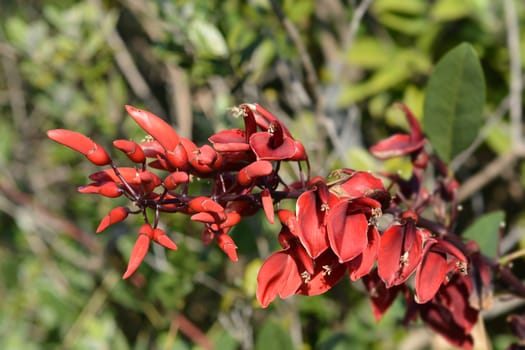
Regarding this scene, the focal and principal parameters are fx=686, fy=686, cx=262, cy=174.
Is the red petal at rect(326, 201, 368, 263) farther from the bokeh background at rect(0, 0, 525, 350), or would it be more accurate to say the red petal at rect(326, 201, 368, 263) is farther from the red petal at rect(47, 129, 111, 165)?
the bokeh background at rect(0, 0, 525, 350)

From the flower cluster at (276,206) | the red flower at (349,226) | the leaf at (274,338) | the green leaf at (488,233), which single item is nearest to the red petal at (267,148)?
the flower cluster at (276,206)

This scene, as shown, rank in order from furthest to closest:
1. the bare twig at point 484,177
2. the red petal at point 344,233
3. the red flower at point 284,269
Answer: the bare twig at point 484,177, the red flower at point 284,269, the red petal at point 344,233

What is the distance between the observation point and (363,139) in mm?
2854

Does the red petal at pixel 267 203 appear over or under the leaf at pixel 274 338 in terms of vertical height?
over

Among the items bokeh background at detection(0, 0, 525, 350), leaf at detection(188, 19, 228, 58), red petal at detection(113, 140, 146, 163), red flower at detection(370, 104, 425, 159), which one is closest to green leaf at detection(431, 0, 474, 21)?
bokeh background at detection(0, 0, 525, 350)

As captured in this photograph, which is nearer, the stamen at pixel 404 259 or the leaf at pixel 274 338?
the stamen at pixel 404 259

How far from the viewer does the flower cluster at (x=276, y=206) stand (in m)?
1.01

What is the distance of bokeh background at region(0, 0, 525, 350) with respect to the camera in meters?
2.07

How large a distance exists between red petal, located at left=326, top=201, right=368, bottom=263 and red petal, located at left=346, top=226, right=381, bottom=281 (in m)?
0.05

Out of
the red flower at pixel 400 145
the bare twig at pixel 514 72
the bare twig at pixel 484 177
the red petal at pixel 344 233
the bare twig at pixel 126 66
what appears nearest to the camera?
the red petal at pixel 344 233

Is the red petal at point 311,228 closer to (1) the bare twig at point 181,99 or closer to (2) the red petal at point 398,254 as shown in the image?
(2) the red petal at point 398,254

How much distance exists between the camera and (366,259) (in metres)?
1.04

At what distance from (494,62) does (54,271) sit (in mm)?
1922

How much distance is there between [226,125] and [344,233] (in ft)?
3.69
